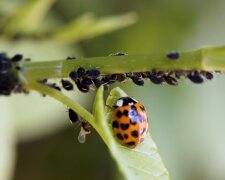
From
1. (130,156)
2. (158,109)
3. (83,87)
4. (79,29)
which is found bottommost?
(130,156)

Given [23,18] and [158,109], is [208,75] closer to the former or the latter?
[23,18]

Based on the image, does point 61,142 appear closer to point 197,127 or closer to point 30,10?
point 197,127

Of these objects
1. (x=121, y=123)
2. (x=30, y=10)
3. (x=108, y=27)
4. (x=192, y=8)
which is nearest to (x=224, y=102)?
(x=192, y=8)

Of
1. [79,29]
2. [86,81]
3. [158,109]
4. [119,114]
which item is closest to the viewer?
[86,81]

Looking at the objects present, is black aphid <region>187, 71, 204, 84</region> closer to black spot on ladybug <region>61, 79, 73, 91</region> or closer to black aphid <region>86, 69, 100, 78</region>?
black aphid <region>86, 69, 100, 78</region>

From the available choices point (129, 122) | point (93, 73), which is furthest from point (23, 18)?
point (93, 73)

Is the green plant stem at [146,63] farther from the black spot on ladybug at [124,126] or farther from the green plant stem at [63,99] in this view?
the black spot on ladybug at [124,126]
